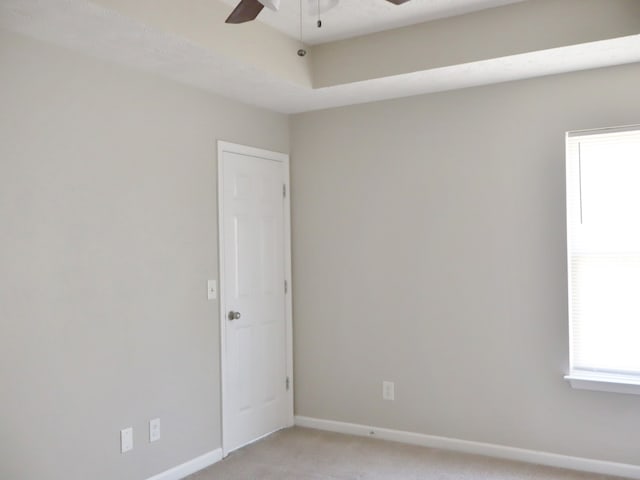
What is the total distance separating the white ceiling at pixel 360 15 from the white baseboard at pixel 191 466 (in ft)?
9.10

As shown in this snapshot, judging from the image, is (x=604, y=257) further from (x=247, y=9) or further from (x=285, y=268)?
(x=247, y=9)

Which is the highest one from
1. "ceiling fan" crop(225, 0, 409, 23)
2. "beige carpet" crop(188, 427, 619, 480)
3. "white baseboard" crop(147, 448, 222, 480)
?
"ceiling fan" crop(225, 0, 409, 23)

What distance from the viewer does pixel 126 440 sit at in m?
3.31

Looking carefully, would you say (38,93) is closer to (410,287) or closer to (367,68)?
(367,68)

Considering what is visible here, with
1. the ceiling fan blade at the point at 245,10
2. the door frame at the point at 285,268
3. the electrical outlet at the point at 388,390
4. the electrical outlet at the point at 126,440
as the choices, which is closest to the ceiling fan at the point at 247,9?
the ceiling fan blade at the point at 245,10

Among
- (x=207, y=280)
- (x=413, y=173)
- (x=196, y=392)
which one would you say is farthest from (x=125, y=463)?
(x=413, y=173)

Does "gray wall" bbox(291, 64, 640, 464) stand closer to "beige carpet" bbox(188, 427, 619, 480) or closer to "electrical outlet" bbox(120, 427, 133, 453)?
"beige carpet" bbox(188, 427, 619, 480)

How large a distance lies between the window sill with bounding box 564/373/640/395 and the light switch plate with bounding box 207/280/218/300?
234 centimetres

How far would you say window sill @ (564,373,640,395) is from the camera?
11.4 feet

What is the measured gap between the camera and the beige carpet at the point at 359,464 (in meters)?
3.64

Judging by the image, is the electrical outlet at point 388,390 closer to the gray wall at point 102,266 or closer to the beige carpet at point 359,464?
the beige carpet at point 359,464

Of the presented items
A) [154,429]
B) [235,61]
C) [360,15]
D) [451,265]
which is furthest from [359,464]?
[360,15]

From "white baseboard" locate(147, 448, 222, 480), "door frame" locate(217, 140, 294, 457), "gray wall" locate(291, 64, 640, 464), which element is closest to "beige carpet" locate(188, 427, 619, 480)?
"white baseboard" locate(147, 448, 222, 480)

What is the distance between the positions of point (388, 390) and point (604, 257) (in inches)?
69.7
